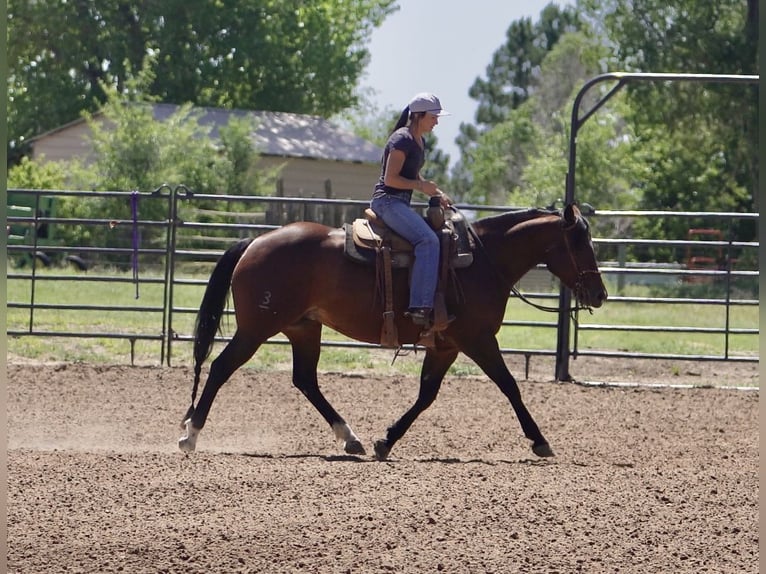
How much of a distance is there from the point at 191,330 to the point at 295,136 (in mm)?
25106

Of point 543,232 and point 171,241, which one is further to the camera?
point 171,241

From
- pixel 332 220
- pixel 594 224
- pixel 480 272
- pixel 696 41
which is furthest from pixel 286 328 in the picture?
pixel 594 224

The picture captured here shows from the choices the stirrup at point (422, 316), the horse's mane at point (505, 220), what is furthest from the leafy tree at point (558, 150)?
the stirrup at point (422, 316)

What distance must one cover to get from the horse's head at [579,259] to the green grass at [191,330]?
3.34 meters

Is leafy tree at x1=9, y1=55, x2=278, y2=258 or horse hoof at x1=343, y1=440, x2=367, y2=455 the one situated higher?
leafy tree at x1=9, y1=55, x2=278, y2=258

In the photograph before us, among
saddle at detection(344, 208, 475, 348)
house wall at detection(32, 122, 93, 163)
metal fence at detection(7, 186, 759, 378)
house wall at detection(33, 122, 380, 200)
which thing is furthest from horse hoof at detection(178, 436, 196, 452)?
house wall at detection(32, 122, 93, 163)

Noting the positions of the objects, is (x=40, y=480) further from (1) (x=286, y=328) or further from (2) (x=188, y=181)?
(2) (x=188, y=181)

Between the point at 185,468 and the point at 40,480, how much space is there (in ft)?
2.55

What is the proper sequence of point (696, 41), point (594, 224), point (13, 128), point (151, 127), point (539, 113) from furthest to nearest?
point (539, 113) < point (13, 128) < point (594, 224) < point (151, 127) < point (696, 41)

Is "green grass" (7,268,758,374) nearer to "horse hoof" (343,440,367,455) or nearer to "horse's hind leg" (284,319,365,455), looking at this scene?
"horse's hind leg" (284,319,365,455)

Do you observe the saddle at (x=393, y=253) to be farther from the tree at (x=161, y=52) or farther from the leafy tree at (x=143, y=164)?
the tree at (x=161, y=52)

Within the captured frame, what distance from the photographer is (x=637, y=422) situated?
31.2 feet

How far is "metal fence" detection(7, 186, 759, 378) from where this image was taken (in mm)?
12180

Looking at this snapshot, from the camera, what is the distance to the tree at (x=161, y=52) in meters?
41.4
